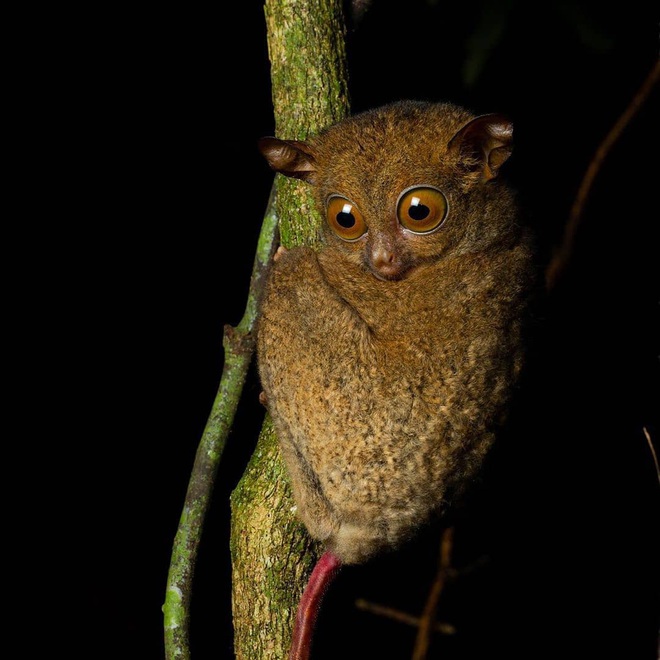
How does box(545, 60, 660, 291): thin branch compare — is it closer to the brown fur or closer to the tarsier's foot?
the brown fur

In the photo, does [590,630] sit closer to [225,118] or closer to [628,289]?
[628,289]

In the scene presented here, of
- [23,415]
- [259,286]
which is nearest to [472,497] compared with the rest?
[259,286]

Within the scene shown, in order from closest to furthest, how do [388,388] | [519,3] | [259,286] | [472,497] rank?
[388,388], [472,497], [259,286], [519,3]

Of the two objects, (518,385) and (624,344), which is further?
(624,344)

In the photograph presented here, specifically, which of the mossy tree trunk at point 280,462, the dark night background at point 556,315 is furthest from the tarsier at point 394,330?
the dark night background at point 556,315

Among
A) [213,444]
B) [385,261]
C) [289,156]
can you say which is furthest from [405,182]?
[213,444]

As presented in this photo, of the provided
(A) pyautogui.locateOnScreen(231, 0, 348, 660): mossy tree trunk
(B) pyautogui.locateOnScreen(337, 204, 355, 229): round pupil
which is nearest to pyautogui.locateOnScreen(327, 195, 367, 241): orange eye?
(B) pyautogui.locateOnScreen(337, 204, 355, 229): round pupil
